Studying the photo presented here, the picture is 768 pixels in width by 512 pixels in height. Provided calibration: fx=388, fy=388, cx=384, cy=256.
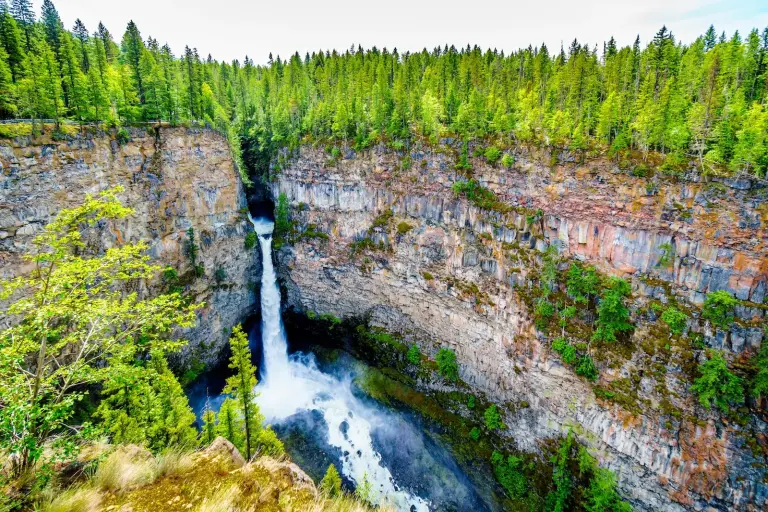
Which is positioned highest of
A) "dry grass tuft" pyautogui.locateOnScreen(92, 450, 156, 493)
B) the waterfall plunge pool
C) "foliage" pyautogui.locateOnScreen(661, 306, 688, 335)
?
"dry grass tuft" pyautogui.locateOnScreen(92, 450, 156, 493)

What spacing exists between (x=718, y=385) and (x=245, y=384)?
26.5 m

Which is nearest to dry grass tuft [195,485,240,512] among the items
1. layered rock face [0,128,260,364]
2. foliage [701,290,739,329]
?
layered rock face [0,128,260,364]

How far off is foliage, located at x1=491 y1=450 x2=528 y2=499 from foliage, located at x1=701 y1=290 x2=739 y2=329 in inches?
639

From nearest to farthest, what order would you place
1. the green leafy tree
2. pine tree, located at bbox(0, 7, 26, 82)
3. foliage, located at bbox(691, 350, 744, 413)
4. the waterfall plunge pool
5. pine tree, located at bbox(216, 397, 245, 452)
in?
the green leafy tree → pine tree, located at bbox(216, 397, 245, 452) → foliage, located at bbox(691, 350, 744, 413) → the waterfall plunge pool → pine tree, located at bbox(0, 7, 26, 82)

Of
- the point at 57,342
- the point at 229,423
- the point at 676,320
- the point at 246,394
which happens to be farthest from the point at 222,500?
the point at 676,320

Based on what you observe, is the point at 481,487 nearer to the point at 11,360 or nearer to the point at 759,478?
the point at 759,478

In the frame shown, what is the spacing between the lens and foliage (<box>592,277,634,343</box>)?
25328mm

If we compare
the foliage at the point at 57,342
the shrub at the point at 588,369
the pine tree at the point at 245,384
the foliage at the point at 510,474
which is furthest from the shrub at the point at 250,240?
the shrub at the point at 588,369

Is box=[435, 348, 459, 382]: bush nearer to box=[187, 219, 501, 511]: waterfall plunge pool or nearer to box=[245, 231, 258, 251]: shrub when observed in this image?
box=[187, 219, 501, 511]: waterfall plunge pool

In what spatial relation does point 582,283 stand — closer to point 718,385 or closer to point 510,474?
point 718,385

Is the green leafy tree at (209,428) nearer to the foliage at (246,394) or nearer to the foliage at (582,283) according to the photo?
the foliage at (246,394)

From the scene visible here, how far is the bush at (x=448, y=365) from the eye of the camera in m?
34.5

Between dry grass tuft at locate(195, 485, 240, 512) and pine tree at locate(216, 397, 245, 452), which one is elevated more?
dry grass tuft at locate(195, 485, 240, 512)

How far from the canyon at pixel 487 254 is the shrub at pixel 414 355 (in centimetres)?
71
